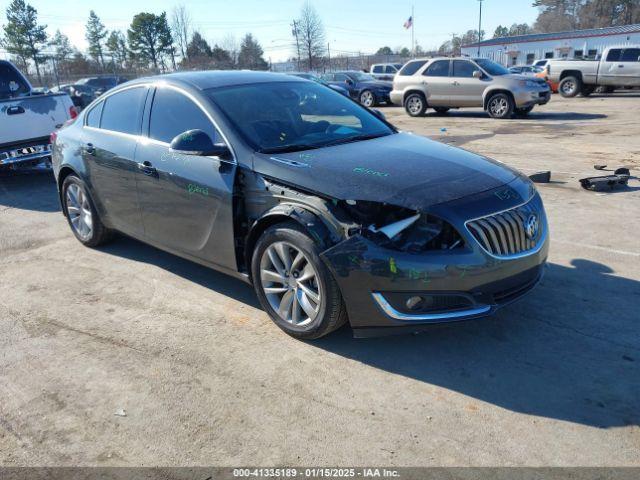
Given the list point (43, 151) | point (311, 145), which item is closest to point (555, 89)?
point (43, 151)

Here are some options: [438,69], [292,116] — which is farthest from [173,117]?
[438,69]

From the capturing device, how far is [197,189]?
4.11m

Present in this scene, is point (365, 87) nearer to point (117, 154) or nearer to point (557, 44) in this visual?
point (117, 154)

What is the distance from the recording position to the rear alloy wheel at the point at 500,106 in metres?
16.1

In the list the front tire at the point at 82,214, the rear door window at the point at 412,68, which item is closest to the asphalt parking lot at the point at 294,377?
the front tire at the point at 82,214

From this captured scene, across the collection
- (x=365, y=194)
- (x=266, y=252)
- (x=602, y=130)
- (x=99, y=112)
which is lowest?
(x=602, y=130)

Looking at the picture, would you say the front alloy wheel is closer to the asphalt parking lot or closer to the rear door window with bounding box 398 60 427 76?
the rear door window with bounding box 398 60 427 76

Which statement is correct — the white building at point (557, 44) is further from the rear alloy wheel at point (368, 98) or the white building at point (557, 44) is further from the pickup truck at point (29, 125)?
the pickup truck at point (29, 125)

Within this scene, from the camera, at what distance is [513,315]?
3.93m

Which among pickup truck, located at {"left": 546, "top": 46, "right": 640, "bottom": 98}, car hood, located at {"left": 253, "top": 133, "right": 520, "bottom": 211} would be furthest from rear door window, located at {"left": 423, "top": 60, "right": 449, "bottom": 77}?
car hood, located at {"left": 253, "top": 133, "right": 520, "bottom": 211}

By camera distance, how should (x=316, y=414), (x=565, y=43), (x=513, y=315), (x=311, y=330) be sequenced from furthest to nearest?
1. (x=565, y=43)
2. (x=513, y=315)
3. (x=311, y=330)
4. (x=316, y=414)

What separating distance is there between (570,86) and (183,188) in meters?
23.1

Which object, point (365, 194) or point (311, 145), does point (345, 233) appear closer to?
point (365, 194)

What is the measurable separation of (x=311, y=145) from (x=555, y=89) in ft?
77.6
